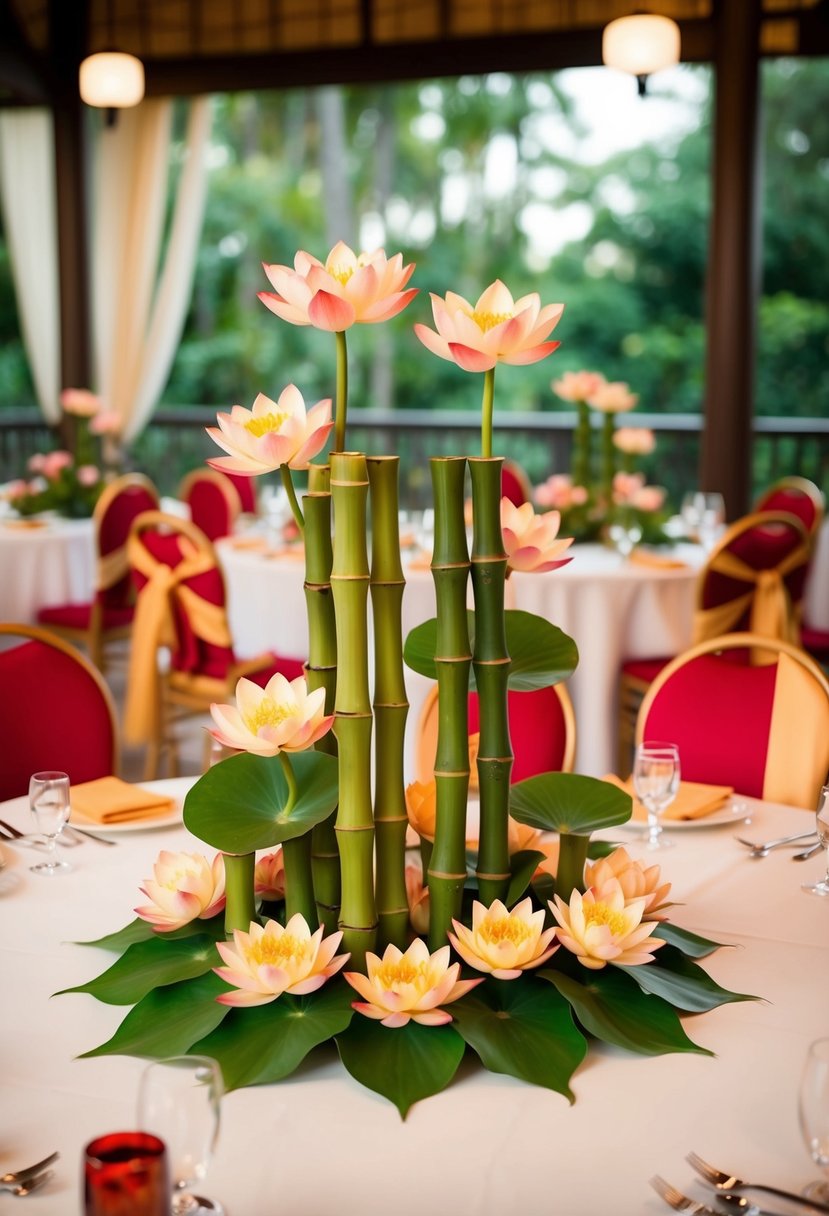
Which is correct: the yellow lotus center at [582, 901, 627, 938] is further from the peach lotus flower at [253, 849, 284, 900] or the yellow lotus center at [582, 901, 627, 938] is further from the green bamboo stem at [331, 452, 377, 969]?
the peach lotus flower at [253, 849, 284, 900]

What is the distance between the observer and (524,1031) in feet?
3.86

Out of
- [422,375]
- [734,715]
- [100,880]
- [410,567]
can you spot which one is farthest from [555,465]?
[422,375]

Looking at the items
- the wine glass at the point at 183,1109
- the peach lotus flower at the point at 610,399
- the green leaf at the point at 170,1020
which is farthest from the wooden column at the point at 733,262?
the wine glass at the point at 183,1109

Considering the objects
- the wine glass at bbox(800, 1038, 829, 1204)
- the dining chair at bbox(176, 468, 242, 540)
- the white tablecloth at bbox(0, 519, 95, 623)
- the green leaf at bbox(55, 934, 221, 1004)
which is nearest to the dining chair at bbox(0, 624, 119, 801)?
the green leaf at bbox(55, 934, 221, 1004)

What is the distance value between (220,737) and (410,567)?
2.63 m

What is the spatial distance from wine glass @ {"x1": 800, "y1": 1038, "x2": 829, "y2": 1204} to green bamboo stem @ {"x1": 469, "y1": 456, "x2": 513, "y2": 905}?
1.28 ft

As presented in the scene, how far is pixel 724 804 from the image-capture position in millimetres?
1916

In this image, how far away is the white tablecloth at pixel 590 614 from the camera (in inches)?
147

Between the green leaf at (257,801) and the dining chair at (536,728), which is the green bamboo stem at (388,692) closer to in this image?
the green leaf at (257,801)

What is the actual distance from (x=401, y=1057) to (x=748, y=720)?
1.23 meters

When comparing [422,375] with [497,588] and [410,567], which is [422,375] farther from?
[497,588]

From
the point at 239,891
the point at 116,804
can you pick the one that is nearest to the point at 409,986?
the point at 239,891

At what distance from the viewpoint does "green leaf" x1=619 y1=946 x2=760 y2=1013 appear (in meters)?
1.25

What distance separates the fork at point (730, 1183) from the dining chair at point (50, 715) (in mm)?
1472
